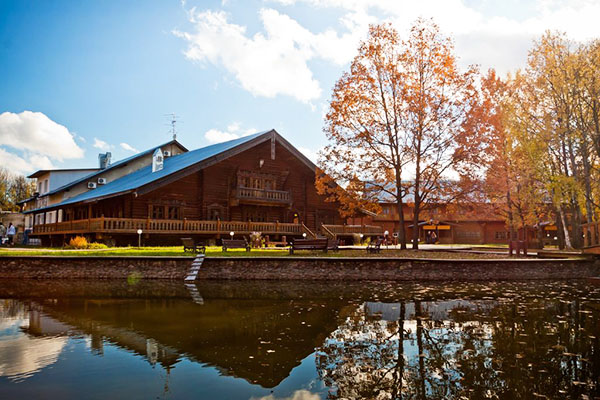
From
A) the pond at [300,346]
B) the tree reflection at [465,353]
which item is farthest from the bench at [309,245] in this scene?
the tree reflection at [465,353]

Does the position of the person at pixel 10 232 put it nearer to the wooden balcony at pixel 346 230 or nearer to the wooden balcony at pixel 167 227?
the wooden balcony at pixel 167 227

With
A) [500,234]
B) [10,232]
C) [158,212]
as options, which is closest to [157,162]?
[158,212]

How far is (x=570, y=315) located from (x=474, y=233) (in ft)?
148

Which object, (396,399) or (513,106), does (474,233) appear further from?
(396,399)

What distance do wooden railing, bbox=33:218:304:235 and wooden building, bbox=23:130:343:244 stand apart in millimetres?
50

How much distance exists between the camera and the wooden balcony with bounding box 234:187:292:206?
3164 cm

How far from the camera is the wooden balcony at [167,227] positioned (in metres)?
26.0

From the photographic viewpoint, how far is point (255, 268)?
55.3ft

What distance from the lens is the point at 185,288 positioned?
14.3m

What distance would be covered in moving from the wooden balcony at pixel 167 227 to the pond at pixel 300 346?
1405cm

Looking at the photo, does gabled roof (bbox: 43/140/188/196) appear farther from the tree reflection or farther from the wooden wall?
the tree reflection

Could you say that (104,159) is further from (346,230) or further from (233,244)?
(233,244)

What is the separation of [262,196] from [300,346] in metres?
25.9

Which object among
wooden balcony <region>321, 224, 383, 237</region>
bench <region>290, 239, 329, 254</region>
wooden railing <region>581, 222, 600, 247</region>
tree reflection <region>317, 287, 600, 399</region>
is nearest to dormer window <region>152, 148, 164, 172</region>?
wooden balcony <region>321, 224, 383, 237</region>
